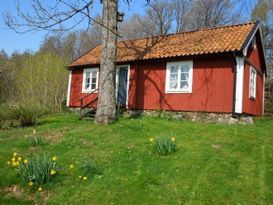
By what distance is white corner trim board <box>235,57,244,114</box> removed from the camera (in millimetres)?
15961

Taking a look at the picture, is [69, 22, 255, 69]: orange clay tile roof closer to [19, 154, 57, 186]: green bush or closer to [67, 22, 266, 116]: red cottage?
[67, 22, 266, 116]: red cottage

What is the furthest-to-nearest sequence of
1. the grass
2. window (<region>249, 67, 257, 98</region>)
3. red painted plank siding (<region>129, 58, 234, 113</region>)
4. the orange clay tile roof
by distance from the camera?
window (<region>249, 67, 257, 98</region>), the orange clay tile roof, red painted plank siding (<region>129, 58, 234, 113</region>), the grass

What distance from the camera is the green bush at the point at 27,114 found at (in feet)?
52.1

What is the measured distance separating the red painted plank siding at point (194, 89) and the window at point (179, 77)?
22 centimetres

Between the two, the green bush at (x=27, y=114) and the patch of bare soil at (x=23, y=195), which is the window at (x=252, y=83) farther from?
the patch of bare soil at (x=23, y=195)

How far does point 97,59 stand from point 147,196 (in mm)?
17108

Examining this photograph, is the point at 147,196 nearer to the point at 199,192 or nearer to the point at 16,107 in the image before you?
the point at 199,192

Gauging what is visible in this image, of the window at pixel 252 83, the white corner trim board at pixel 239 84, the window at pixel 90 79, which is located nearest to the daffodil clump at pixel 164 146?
the white corner trim board at pixel 239 84

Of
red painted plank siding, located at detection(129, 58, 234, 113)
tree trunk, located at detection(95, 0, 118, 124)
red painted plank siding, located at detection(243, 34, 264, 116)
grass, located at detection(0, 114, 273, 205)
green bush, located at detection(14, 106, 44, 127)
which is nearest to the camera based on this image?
grass, located at detection(0, 114, 273, 205)

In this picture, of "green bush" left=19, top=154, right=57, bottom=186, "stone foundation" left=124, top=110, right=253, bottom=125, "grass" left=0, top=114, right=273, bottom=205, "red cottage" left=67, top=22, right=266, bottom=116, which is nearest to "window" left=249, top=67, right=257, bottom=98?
"red cottage" left=67, top=22, right=266, bottom=116

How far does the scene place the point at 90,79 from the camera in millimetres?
23188

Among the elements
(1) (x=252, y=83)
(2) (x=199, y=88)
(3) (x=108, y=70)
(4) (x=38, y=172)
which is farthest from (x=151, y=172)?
(1) (x=252, y=83)

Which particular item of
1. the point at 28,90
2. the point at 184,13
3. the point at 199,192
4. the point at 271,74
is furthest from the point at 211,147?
the point at 184,13

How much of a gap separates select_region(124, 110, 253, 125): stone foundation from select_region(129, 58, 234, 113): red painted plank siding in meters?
0.23
